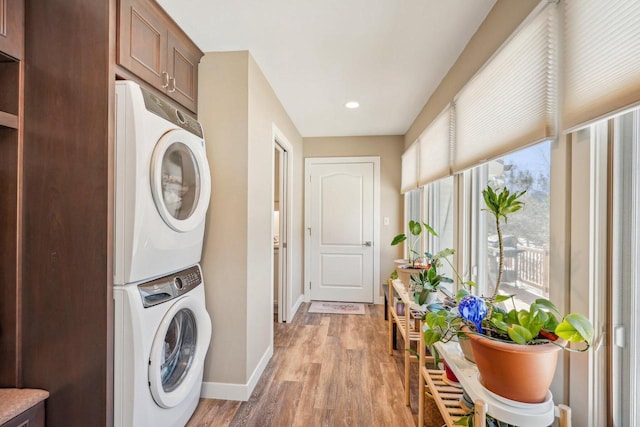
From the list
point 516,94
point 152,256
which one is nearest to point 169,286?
point 152,256

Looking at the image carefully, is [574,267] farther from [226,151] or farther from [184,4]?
[184,4]

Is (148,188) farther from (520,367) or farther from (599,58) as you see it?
(599,58)

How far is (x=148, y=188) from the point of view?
1.37 m

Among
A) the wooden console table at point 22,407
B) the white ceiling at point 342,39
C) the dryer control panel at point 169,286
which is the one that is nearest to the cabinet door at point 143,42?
the white ceiling at point 342,39

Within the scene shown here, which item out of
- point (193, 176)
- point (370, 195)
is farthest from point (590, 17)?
point (370, 195)

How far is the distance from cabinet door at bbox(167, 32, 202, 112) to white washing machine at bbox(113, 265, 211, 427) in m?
1.09

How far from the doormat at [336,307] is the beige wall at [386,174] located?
1.76 ft

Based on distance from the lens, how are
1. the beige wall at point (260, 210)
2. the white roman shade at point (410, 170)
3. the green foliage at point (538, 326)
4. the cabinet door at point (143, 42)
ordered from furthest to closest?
the white roman shade at point (410, 170) < the beige wall at point (260, 210) < the cabinet door at point (143, 42) < the green foliage at point (538, 326)

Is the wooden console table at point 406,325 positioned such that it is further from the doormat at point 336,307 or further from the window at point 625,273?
the doormat at point 336,307

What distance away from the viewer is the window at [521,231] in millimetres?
1193

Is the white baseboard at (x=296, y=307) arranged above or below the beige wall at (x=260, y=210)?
below

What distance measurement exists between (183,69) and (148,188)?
37.2 inches

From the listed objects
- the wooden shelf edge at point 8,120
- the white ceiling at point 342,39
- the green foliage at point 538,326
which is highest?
the white ceiling at point 342,39

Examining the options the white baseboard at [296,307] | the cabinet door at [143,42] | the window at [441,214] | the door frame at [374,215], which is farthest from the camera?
the door frame at [374,215]
